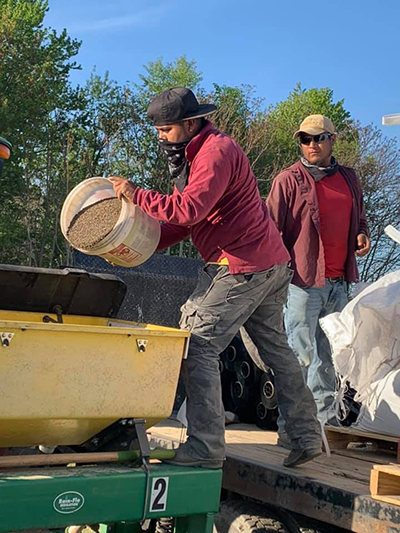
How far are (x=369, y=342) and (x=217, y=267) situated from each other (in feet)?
3.98

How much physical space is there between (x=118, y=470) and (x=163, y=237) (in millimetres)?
1357

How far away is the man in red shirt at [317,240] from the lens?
4.71 meters

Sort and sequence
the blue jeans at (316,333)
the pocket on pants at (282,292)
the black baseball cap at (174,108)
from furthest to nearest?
the blue jeans at (316,333), the pocket on pants at (282,292), the black baseball cap at (174,108)

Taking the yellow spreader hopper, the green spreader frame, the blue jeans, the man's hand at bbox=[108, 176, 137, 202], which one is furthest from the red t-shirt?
the green spreader frame

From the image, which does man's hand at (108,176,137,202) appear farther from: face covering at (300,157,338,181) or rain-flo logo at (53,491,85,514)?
face covering at (300,157,338,181)

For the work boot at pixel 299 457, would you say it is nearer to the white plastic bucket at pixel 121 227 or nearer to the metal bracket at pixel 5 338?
the white plastic bucket at pixel 121 227

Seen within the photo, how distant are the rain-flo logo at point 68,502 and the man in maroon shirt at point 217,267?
0.56 metres

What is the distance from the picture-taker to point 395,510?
9.80 ft

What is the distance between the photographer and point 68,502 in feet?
9.29

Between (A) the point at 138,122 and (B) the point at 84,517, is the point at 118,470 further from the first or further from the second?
(A) the point at 138,122

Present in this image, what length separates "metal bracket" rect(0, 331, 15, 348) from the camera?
2.80 meters

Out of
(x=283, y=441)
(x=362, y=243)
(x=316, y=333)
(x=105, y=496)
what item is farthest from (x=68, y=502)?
(x=362, y=243)

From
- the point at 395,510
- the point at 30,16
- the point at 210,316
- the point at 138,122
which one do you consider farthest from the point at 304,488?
the point at 30,16

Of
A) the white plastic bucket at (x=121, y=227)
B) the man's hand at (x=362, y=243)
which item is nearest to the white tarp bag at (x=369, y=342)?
the man's hand at (x=362, y=243)
